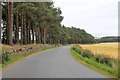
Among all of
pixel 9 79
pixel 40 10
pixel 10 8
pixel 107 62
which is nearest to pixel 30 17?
pixel 40 10

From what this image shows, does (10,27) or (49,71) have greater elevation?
(10,27)

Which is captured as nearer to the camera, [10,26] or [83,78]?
[83,78]

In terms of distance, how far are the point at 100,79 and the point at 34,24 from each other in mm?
58982

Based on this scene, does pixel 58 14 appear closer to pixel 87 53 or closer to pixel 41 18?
pixel 41 18

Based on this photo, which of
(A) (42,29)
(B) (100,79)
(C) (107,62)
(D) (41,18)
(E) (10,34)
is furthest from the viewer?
(A) (42,29)

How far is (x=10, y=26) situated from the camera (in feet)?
134

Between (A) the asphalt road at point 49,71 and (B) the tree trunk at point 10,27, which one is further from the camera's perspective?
(B) the tree trunk at point 10,27

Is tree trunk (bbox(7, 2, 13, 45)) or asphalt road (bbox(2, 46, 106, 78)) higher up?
tree trunk (bbox(7, 2, 13, 45))

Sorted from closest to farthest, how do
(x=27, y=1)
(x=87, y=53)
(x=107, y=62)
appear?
(x=107, y=62) < (x=87, y=53) < (x=27, y=1)

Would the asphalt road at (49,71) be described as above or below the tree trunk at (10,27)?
below

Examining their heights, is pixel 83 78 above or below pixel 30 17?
below

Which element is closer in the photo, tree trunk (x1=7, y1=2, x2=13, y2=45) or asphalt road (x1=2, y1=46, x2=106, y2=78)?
asphalt road (x1=2, y1=46, x2=106, y2=78)

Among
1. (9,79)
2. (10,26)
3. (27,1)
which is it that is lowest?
(9,79)

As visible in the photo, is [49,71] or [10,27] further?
[10,27]
